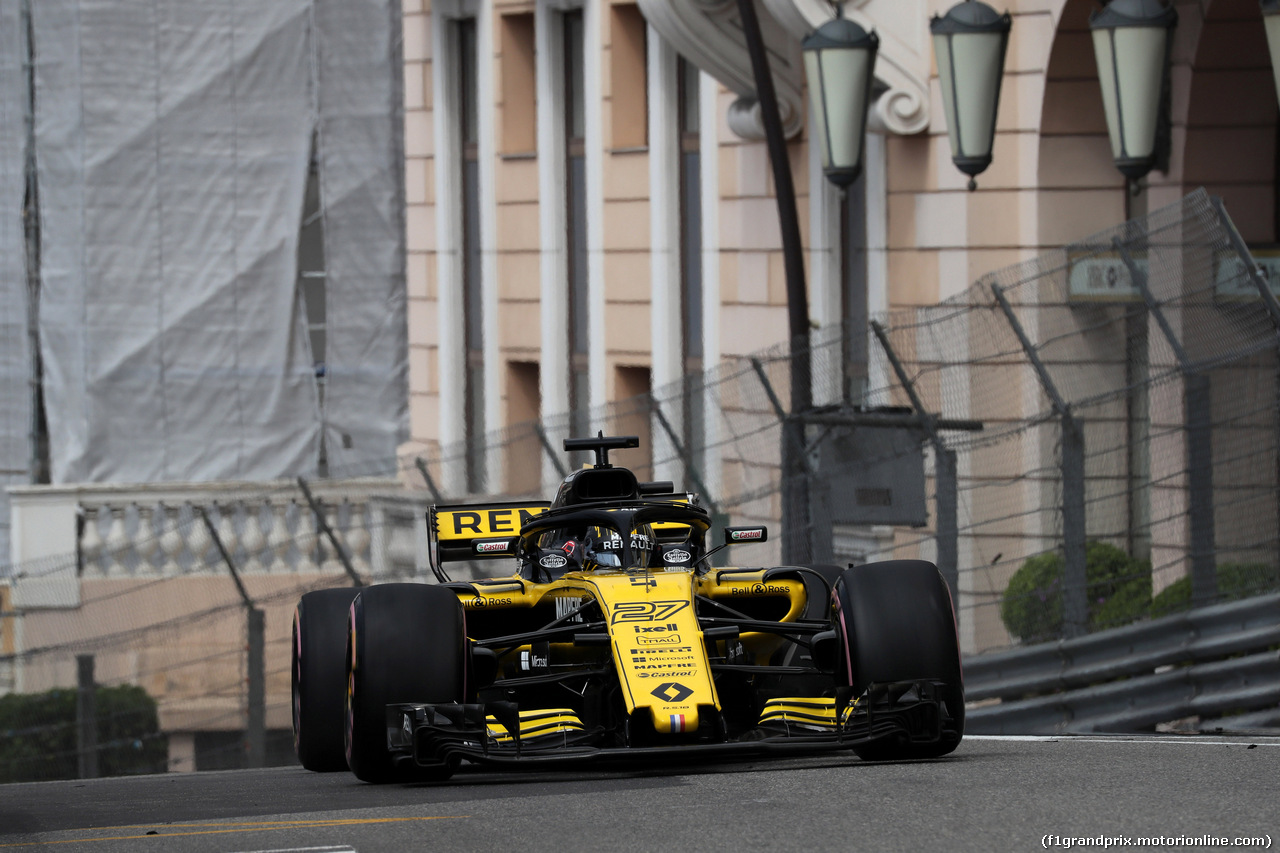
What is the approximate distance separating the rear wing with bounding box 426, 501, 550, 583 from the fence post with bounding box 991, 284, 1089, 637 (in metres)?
2.82

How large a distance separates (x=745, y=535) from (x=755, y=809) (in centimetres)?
299

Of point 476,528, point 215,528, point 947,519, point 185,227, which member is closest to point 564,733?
point 476,528

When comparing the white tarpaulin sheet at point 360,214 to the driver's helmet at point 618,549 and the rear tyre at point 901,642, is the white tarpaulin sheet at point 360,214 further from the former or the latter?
the rear tyre at point 901,642

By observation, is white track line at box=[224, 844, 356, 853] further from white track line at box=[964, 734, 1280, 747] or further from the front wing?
white track line at box=[964, 734, 1280, 747]

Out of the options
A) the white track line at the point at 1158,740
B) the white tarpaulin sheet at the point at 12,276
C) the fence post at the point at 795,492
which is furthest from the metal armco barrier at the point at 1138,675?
the white tarpaulin sheet at the point at 12,276

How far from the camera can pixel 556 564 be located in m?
9.52

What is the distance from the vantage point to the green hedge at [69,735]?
52.9 ft

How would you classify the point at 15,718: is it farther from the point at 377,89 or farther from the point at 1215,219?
the point at 377,89

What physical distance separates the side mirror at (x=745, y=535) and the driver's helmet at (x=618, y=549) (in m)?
0.52

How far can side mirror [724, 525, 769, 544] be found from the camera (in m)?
9.80

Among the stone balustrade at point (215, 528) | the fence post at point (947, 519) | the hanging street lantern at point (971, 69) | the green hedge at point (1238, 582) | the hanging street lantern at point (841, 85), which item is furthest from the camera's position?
the stone balustrade at point (215, 528)

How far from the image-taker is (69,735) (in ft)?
53.0

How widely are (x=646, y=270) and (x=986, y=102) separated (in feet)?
26.1

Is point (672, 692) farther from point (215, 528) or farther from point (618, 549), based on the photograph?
point (215, 528)
